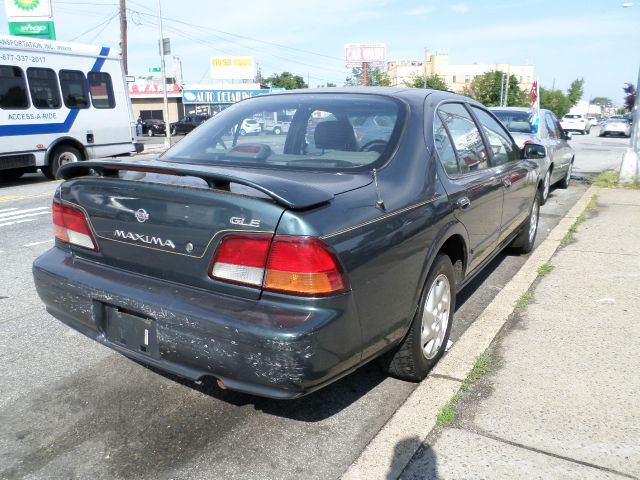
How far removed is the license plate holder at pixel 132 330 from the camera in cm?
255

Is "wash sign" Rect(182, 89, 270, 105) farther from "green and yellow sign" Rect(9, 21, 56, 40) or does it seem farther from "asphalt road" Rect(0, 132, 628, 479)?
"asphalt road" Rect(0, 132, 628, 479)

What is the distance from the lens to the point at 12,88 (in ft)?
38.1

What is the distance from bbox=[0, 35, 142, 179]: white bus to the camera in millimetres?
11602

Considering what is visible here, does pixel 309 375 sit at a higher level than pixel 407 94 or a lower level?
lower

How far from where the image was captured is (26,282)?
5.18 m

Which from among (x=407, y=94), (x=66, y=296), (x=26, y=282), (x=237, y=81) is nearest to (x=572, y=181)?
(x=407, y=94)

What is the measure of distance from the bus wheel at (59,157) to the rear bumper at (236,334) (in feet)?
35.6

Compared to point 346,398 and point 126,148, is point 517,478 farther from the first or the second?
point 126,148

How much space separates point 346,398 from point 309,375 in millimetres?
957

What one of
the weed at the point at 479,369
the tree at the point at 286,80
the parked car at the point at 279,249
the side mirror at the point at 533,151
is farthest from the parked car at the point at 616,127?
the tree at the point at 286,80

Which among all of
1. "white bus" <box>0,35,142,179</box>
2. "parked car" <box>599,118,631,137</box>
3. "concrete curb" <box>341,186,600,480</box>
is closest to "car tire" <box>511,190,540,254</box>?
"concrete curb" <box>341,186,600,480</box>

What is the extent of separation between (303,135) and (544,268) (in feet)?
10.2

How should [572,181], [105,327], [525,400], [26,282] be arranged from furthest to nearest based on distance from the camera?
[572,181] → [26,282] → [525,400] → [105,327]

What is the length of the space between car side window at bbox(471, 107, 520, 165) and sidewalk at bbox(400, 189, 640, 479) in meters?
1.15
